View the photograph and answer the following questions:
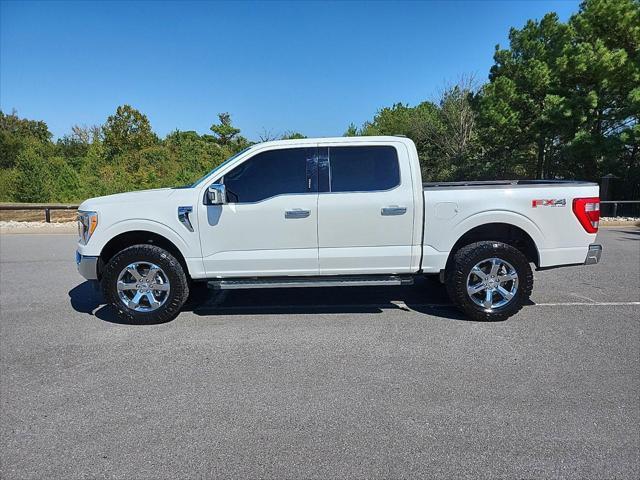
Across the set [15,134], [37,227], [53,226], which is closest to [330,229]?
[53,226]

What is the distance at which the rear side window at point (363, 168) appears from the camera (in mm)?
4820

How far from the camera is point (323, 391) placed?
3311mm

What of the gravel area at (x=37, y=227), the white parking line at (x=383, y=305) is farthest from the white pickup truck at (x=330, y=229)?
the gravel area at (x=37, y=227)

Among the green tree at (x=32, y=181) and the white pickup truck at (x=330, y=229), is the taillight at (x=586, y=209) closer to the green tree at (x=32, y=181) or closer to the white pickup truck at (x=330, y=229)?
the white pickup truck at (x=330, y=229)

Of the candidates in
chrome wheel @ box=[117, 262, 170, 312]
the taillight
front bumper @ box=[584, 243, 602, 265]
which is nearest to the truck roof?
chrome wheel @ box=[117, 262, 170, 312]

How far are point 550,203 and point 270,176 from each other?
3.25 m

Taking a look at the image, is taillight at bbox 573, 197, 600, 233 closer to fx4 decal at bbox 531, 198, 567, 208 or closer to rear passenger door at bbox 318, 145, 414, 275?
fx4 decal at bbox 531, 198, 567, 208

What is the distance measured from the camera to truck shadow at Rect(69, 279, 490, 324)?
17.3 feet

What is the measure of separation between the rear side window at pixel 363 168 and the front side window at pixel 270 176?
0.30 metres

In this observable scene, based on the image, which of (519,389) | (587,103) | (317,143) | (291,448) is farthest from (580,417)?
(587,103)

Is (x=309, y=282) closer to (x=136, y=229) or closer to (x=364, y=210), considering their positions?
(x=364, y=210)

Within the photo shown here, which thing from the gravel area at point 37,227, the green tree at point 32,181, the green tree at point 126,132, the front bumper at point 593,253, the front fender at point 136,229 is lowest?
the front bumper at point 593,253

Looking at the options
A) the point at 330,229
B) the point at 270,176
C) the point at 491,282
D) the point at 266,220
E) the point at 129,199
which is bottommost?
the point at 491,282

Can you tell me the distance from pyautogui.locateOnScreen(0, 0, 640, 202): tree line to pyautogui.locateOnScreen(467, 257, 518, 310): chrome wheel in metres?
15.4
